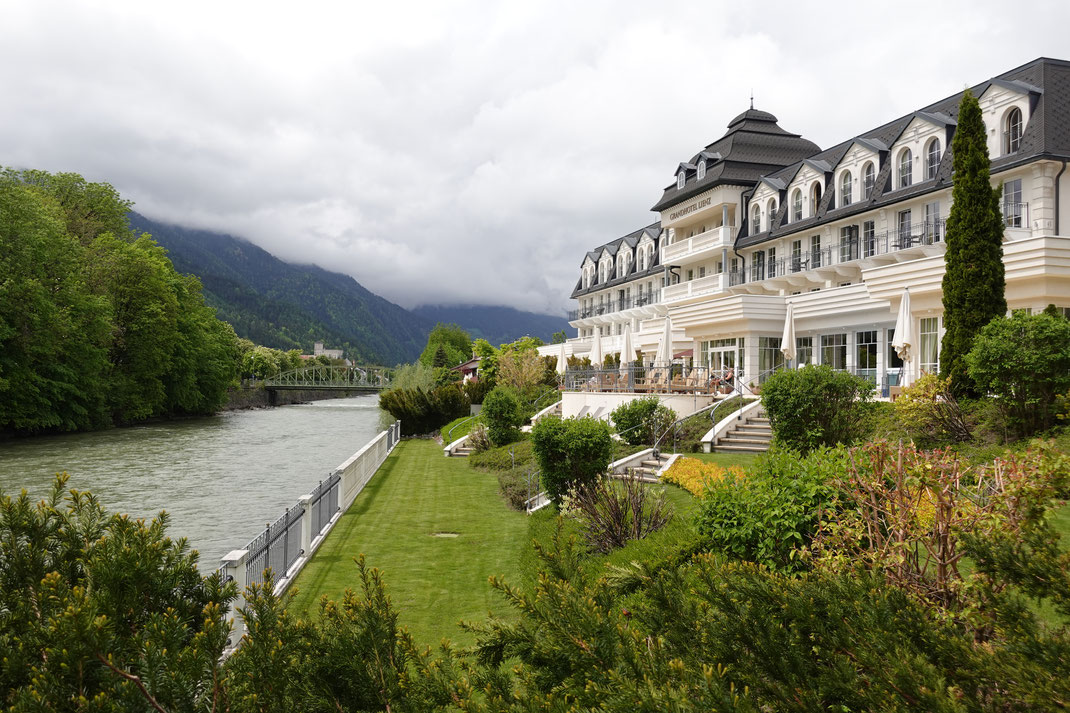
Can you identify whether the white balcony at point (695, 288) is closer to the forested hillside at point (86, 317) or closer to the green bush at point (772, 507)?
the green bush at point (772, 507)

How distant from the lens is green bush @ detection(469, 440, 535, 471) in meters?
24.6

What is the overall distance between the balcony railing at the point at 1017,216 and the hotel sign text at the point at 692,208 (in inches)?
771

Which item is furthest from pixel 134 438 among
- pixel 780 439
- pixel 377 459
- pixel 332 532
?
pixel 780 439

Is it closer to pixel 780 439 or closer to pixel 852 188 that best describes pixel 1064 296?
pixel 780 439

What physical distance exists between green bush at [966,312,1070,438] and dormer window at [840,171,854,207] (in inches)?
785

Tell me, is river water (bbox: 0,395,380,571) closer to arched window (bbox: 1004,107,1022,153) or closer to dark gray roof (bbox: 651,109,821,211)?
dark gray roof (bbox: 651,109,821,211)

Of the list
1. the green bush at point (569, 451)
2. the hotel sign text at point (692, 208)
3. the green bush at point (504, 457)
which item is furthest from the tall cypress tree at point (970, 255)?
the hotel sign text at point (692, 208)

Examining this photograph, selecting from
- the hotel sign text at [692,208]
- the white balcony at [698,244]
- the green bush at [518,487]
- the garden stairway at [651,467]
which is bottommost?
the green bush at [518,487]

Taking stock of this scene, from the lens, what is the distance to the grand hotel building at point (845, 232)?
23.7 metres

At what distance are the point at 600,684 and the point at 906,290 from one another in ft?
74.1

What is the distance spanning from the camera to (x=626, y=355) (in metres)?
36.0

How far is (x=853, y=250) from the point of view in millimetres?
32656

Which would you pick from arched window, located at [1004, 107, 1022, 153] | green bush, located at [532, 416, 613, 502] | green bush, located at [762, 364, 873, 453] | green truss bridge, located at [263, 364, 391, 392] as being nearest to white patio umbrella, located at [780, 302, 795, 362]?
arched window, located at [1004, 107, 1022, 153]

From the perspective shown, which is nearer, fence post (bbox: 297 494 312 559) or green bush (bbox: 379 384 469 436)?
fence post (bbox: 297 494 312 559)
